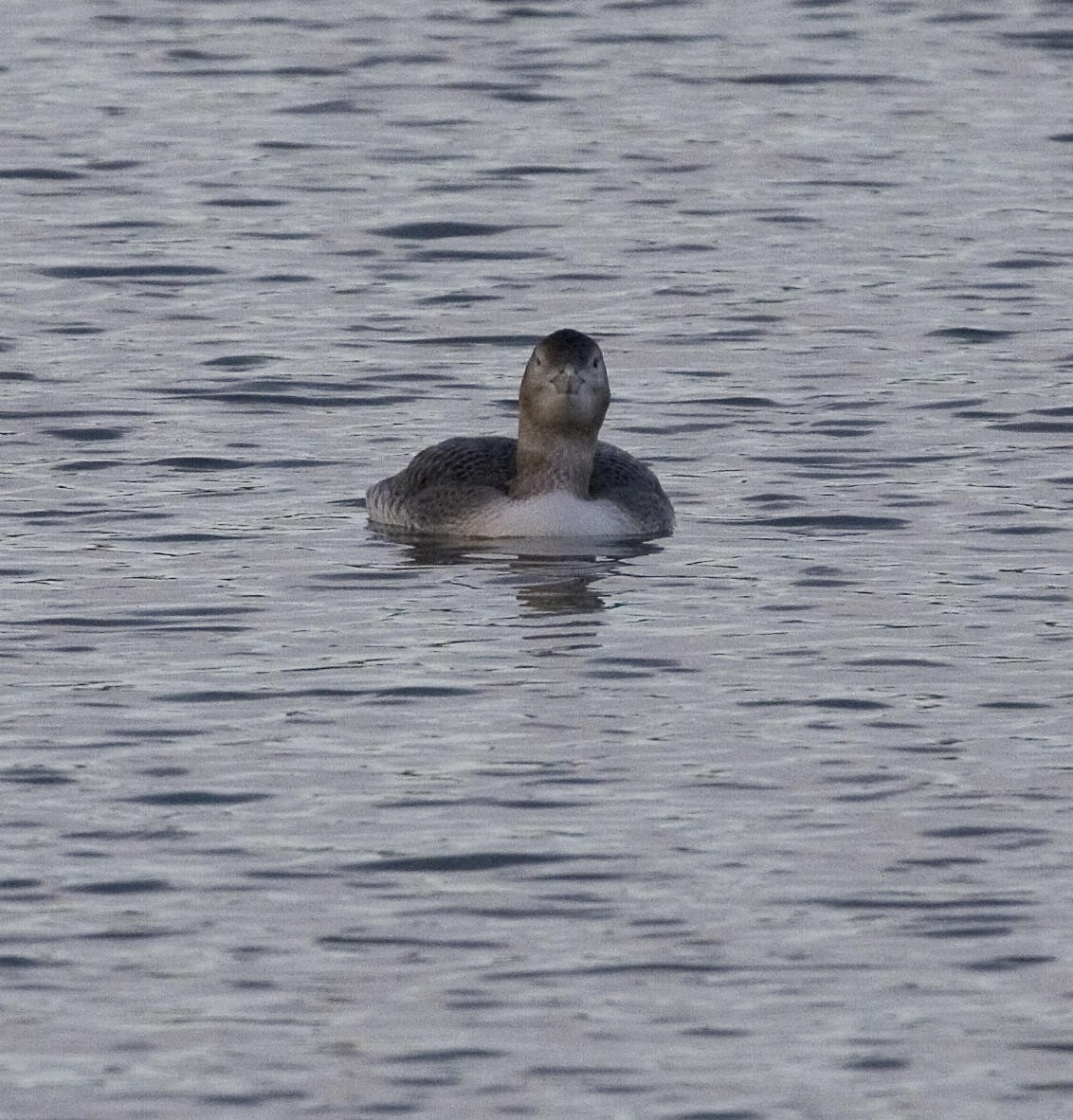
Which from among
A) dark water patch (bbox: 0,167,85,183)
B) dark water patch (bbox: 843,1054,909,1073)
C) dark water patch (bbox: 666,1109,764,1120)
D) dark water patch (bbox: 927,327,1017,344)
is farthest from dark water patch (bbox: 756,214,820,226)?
dark water patch (bbox: 666,1109,764,1120)

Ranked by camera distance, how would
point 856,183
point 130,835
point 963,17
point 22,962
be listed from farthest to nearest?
point 963,17 → point 856,183 → point 130,835 → point 22,962

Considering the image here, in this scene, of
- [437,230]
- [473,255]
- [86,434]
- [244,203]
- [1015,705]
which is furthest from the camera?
[244,203]

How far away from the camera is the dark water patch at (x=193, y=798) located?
1187cm

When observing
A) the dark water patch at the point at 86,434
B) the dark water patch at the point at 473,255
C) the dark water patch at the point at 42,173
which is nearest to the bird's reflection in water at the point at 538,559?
the dark water patch at the point at 86,434

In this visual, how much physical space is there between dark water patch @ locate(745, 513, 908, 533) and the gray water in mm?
49

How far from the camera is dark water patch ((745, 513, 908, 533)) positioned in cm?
1688

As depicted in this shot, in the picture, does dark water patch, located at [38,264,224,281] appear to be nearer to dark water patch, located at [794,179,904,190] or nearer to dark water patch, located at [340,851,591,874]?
dark water patch, located at [794,179,904,190]

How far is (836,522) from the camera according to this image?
55.8 feet

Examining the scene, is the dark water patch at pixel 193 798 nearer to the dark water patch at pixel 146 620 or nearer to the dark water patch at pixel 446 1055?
the dark water patch at pixel 446 1055

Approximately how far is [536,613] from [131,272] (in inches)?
366

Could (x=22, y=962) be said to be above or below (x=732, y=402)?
above

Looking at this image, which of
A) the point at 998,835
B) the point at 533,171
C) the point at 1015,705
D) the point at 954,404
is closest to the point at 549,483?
the point at 954,404

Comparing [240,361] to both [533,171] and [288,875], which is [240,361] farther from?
[288,875]

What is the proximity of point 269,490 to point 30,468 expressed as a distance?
138 cm
